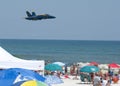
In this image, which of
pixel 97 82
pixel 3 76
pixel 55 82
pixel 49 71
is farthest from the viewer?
pixel 49 71

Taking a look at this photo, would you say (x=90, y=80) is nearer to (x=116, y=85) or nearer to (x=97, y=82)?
(x=116, y=85)

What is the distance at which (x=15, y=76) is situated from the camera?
643 inches

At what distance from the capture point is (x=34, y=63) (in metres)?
24.2

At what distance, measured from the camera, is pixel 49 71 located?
99.6ft

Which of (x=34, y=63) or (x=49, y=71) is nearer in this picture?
(x=34, y=63)

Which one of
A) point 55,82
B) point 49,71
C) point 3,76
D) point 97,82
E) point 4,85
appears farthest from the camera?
point 49,71

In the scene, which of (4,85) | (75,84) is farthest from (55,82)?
(4,85)

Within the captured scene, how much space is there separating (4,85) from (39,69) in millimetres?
10128

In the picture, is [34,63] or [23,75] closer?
[23,75]

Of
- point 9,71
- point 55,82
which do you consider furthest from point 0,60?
point 9,71

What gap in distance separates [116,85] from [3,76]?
12248mm

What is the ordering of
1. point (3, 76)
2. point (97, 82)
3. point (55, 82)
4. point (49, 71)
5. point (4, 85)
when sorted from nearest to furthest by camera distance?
point (4, 85) < point (3, 76) < point (97, 82) < point (55, 82) < point (49, 71)

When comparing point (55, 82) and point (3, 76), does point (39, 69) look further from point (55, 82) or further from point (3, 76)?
point (3, 76)

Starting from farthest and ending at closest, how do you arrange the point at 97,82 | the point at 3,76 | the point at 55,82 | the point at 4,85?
the point at 55,82 < the point at 97,82 < the point at 3,76 < the point at 4,85
